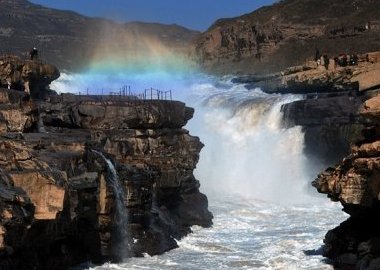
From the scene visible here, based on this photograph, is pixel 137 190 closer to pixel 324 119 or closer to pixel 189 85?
pixel 324 119

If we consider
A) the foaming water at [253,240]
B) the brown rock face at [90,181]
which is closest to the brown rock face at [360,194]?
the foaming water at [253,240]

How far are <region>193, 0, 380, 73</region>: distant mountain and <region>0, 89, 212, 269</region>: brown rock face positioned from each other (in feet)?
208

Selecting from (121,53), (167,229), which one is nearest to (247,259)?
(167,229)

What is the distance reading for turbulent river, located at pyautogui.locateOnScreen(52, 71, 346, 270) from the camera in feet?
98.7

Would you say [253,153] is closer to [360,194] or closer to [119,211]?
[119,211]

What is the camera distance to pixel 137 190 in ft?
102

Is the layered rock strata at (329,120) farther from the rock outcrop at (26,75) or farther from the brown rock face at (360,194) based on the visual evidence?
the brown rock face at (360,194)

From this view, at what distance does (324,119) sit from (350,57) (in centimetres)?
1852

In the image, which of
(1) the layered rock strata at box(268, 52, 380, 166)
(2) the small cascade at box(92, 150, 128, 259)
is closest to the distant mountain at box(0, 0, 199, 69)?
(1) the layered rock strata at box(268, 52, 380, 166)

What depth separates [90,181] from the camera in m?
27.5

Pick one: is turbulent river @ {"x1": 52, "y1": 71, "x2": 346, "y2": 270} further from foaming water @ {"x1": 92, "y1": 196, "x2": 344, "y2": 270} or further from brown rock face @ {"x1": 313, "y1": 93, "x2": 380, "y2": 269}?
brown rock face @ {"x1": 313, "y1": 93, "x2": 380, "y2": 269}

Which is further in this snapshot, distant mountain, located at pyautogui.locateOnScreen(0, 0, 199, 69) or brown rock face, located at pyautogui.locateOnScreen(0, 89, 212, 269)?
distant mountain, located at pyautogui.locateOnScreen(0, 0, 199, 69)

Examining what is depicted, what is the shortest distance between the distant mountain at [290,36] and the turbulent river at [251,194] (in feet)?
95.6

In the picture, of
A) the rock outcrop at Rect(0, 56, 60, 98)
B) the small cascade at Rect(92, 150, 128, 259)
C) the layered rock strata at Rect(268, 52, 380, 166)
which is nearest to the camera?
the small cascade at Rect(92, 150, 128, 259)
